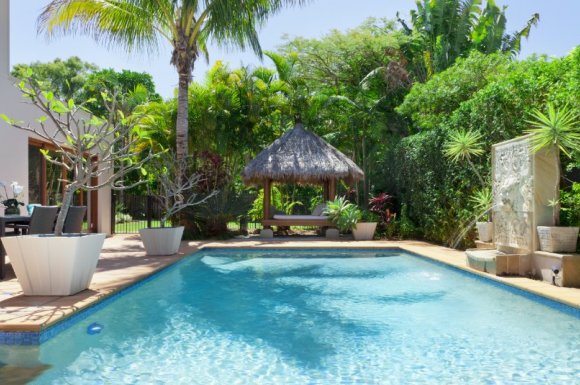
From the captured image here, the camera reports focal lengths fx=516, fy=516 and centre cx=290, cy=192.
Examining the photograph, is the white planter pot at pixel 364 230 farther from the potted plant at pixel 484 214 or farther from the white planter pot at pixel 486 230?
the white planter pot at pixel 486 230

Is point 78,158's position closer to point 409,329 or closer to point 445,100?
point 409,329

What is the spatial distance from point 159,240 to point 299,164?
20.9 feet

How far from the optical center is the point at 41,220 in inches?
283

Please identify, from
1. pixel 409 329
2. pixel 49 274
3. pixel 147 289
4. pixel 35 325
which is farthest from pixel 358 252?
pixel 35 325

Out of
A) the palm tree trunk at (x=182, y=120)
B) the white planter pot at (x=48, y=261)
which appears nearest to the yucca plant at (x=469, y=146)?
the white planter pot at (x=48, y=261)

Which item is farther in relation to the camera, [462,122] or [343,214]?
[343,214]

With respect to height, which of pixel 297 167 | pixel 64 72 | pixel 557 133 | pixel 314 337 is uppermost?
pixel 64 72

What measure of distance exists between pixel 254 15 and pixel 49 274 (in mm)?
10342

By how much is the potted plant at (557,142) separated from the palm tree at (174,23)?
345 inches

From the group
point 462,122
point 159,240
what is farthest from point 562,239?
point 159,240

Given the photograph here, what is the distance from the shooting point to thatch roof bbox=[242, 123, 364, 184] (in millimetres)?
15367

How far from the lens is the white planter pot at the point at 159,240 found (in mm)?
10031

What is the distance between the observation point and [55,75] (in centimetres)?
3725

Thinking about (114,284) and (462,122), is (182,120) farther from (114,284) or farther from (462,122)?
(114,284)
